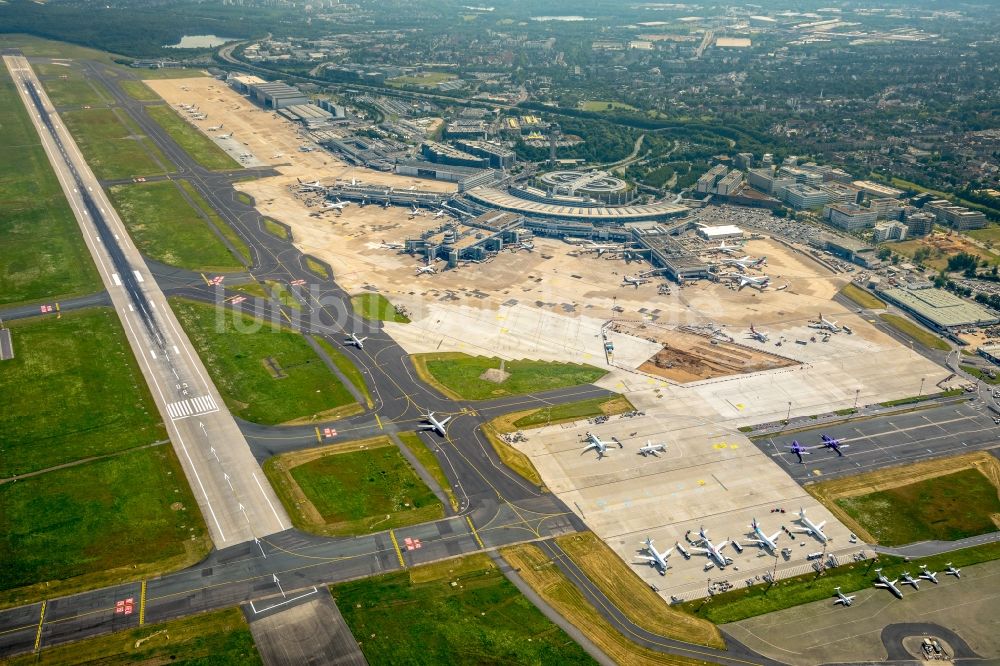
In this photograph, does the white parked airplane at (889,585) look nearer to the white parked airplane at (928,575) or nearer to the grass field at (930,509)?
the white parked airplane at (928,575)

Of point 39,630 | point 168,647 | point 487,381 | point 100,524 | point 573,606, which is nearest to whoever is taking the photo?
point 168,647

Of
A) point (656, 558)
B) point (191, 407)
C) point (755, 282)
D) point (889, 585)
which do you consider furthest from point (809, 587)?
point (755, 282)

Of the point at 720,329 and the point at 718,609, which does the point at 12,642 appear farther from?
the point at 720,329

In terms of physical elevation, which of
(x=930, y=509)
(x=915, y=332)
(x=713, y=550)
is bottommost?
(x=713, y=550)

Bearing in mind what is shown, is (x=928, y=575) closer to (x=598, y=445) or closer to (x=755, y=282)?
(x=598, y=445)

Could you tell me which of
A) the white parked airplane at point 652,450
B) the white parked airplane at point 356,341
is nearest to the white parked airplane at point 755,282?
the white parked airplane at point 652,450

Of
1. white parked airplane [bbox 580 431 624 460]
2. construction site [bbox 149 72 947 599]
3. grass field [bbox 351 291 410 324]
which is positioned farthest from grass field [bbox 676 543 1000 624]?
grass field [bbox 351 291 410 324]

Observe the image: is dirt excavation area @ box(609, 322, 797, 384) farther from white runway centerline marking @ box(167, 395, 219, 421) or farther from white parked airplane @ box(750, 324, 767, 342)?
white runway centerline marking @ box(167, 395, 219, 421)
